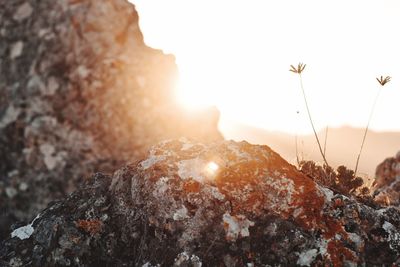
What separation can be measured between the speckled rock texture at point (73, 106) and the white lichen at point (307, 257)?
8.12m

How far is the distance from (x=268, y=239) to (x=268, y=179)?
25.9 inches

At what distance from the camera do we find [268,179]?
478 centimetres

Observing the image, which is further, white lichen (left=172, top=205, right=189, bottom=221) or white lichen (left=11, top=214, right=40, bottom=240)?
white lichen (left=11, top=214, right=40, bottom=240)

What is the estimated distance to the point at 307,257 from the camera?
166 inches

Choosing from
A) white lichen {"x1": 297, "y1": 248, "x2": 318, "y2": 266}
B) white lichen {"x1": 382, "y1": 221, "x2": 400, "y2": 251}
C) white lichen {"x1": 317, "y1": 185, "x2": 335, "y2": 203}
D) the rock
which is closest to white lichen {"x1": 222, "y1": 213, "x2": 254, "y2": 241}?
white lichen {"x1": 297, "y1": 248, "x2": 318, "y2": 266}

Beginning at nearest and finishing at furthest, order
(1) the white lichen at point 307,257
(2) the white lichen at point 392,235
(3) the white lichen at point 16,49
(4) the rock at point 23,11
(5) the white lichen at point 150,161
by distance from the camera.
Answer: (1) the white lichen at point 307,257 < (2) the white lichen at point 392,235 < (5) the white lichen at point 150,161 < (3) the white lichen at point 16,49 < (4) the rock at point 23,11

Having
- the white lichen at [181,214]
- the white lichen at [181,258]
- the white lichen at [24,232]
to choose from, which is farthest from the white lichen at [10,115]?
the white lichen at [181,258]

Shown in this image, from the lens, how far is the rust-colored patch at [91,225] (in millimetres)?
4786

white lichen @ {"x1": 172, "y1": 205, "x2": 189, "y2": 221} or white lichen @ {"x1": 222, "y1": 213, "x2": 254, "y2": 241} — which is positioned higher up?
white lichen @ {"x1": 222, "y1": 213, "x2": 254, "y2": 241}

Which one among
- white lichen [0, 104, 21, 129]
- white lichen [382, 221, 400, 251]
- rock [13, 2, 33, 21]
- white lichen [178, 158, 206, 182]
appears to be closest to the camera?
white lichen [382, 221, 400, 251]

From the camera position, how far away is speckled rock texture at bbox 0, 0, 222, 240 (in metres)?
11.9

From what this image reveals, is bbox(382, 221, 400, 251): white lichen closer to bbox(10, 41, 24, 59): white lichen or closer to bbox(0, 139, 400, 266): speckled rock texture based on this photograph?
bbox(0, 139, 400, 266): speckled rock texture

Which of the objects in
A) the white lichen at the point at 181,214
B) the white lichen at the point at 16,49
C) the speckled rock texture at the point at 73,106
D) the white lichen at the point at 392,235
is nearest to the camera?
the white lichen at the point at 392,235

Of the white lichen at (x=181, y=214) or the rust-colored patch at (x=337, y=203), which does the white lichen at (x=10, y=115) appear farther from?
the rust-colored patch at (x=337, y=203)
